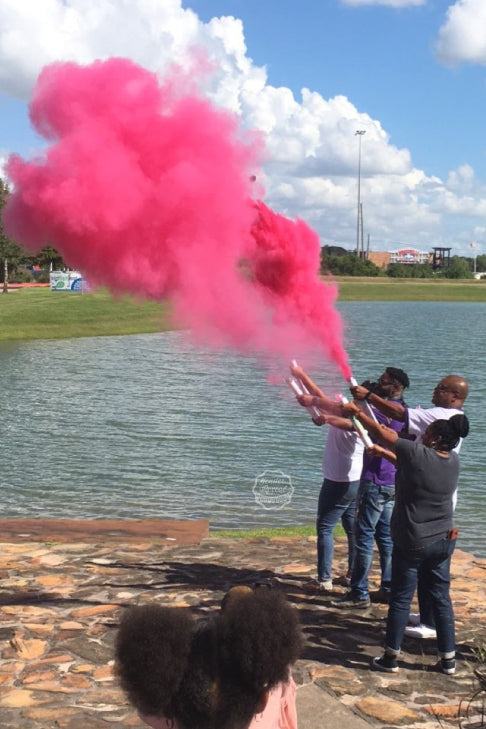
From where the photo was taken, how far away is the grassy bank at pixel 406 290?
87363 millimetres

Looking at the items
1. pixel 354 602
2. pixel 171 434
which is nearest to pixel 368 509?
pixel 354 602

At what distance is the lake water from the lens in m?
14.0

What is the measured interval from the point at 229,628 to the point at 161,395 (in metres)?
22.1

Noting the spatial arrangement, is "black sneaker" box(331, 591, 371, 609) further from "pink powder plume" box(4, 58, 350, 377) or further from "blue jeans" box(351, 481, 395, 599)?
"pink powder plume" box(4, 58, 350, 377)

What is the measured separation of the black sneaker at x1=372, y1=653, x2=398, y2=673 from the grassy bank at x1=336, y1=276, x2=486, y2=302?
73135 millimetres

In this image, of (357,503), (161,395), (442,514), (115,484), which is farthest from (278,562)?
(161,395)

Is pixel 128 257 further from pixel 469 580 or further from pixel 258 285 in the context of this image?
pixel 469 580

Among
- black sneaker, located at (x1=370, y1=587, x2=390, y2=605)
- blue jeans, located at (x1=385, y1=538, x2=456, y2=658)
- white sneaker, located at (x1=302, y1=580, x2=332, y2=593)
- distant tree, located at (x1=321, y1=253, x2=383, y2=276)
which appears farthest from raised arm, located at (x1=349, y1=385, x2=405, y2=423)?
distant tree, located at (x1=321, y1=253, x2=383, y2=276)

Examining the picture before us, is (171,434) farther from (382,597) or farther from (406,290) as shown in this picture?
(406,290)

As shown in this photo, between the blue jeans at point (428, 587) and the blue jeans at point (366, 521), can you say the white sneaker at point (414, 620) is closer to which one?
the blue jeans at point (366, 521)

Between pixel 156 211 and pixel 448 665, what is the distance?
14.3ft

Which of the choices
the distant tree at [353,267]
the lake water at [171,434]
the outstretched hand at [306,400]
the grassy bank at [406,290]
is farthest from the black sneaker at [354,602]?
the distant tree at [353,267]

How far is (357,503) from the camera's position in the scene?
26.5 feet

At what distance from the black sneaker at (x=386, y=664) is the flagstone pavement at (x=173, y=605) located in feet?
0.17
